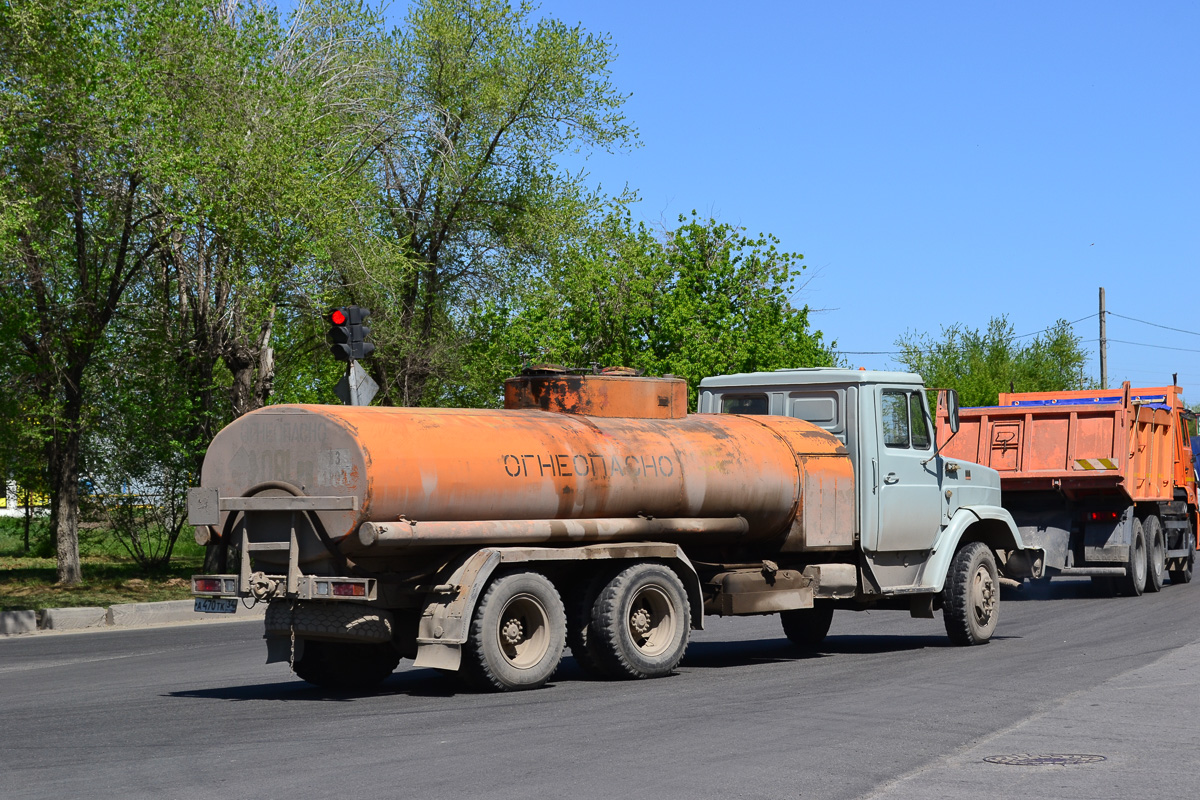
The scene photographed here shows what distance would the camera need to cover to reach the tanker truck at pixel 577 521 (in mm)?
9977

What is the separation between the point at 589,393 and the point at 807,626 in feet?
13.8

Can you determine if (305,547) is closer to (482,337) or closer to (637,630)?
(637,630)

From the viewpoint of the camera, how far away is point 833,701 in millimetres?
9773

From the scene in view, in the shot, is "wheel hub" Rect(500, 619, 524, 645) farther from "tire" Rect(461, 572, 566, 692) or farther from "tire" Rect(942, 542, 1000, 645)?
"tire" Rect(942, 542, 1000, 645)

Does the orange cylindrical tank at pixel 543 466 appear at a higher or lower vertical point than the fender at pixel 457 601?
higher

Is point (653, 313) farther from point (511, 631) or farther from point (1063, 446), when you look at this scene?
point (511, 631)

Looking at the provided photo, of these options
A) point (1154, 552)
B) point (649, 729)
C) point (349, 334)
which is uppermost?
point (349, 334)

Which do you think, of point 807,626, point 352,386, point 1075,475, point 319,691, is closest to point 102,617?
point 352,386

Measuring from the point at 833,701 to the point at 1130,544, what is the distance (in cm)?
1171

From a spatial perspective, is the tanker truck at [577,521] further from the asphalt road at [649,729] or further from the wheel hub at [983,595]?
the asphalt road at [649,729]

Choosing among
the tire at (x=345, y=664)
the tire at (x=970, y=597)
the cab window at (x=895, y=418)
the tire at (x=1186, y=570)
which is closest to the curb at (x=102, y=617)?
the tire at (x=345, y=664)

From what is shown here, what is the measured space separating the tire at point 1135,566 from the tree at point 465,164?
16.2 meters

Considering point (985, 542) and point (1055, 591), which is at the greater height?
point (985, 542)

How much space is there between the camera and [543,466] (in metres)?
10.7
